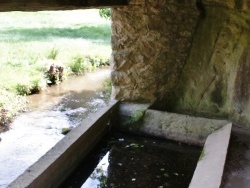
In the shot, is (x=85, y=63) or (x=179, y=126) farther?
(x=85, y=63)

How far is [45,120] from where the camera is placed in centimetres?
588

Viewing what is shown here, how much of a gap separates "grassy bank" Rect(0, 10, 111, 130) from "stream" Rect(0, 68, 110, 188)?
0.33 metres

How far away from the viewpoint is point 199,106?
554cm

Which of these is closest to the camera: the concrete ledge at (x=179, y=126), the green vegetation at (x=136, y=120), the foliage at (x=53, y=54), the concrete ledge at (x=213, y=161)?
the concrete ledge at (x=213, y=161)

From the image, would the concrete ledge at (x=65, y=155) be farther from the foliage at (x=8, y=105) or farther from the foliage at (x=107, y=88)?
the foliage at (x=107, y=88)

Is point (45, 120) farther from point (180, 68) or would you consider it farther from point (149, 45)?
point (180, 68)

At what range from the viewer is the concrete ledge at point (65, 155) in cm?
317

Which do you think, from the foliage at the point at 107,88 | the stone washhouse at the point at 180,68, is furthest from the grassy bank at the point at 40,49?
the stone washhouse at the point at 180,68

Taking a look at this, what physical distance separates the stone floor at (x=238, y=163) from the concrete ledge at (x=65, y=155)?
1659mm

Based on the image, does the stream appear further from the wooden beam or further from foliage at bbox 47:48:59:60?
the wooden beam

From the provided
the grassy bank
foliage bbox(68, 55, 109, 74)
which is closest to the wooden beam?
the grassy bank

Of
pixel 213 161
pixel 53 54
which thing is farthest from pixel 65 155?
pixel 53 54

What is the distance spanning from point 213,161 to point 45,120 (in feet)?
10.6

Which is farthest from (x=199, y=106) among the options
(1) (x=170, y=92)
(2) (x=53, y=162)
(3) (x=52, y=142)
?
(2) (x=53, y=162)
